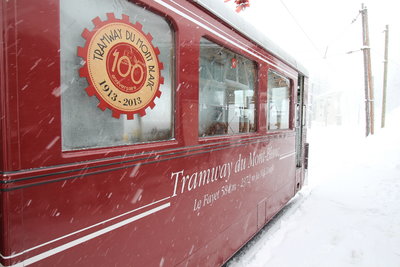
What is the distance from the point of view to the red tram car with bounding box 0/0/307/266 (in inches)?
41.1

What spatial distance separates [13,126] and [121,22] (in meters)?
0.78

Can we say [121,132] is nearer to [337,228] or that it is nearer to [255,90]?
[255,90]

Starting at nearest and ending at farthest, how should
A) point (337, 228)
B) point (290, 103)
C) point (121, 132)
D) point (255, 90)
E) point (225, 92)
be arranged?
point (121, 132) < point (225, 92) < point (255, 90) < point (337, 228) < point (290, 103)

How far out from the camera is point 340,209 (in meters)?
4.72

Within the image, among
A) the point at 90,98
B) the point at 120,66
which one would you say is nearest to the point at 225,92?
the point at 120,66

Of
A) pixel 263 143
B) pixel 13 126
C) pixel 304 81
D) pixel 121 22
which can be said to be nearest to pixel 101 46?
pixel 121 22

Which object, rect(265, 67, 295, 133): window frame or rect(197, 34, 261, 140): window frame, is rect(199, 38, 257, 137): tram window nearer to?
rect(197, 34, 261, 140): window frame

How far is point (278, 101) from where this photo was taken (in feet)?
13.1

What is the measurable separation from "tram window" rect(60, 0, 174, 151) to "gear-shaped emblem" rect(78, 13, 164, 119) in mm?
31

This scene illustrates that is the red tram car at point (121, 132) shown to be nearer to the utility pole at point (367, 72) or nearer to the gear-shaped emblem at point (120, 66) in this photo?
the gear-shaped emblem at point (120, 66)

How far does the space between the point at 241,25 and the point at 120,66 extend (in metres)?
1.62

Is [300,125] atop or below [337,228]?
A: atop

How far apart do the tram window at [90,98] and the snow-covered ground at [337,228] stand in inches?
85.5

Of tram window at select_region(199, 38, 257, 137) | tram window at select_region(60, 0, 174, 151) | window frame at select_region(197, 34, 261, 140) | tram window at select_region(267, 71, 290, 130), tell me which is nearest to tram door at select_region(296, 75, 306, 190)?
tram window at select_region(267, 71, 290, 130)
